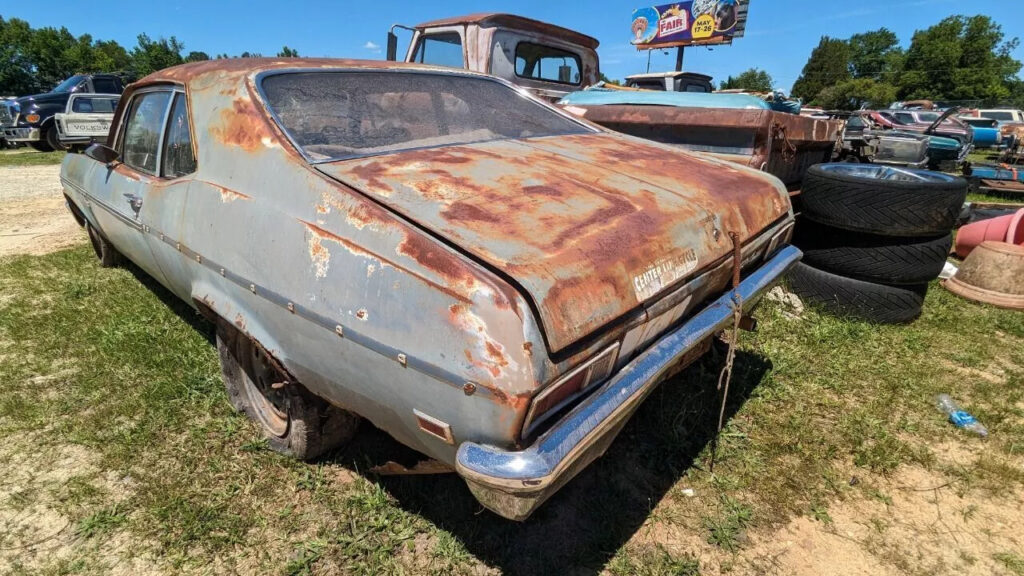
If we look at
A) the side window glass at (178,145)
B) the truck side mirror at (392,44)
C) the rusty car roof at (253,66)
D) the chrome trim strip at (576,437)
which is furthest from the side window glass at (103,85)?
the chrome trim strip at (576,437)

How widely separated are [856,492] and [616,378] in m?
1.44

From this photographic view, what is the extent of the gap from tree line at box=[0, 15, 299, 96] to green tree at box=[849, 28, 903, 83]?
266 feet

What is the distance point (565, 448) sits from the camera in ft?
4.25

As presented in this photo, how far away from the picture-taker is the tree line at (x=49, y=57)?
51706 millimetres

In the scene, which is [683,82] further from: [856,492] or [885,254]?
[856,492]

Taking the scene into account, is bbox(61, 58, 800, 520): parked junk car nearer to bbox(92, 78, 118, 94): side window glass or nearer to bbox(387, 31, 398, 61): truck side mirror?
bbox(387, 31, 398, 61): truck side mirror

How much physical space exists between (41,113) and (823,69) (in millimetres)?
80710

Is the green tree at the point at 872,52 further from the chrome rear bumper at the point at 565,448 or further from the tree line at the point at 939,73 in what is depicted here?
the chrome rear bumper at the point at 565,448

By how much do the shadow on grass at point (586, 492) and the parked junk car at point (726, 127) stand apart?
1.48 m

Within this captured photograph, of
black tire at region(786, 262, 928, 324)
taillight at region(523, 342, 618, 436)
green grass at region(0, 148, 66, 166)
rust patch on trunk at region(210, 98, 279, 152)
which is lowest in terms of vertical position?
black tire at region(786, 262, 928, 324)

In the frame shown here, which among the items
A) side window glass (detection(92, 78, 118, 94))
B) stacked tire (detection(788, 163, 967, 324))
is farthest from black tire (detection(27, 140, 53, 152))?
stacked tire (detection(788, 163, 967, 324))

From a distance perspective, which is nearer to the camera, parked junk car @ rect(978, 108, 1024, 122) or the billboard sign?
the billboard sign

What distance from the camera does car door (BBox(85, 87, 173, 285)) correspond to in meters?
2.53

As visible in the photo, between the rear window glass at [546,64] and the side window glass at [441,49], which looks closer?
the side window glass at [441,49]
